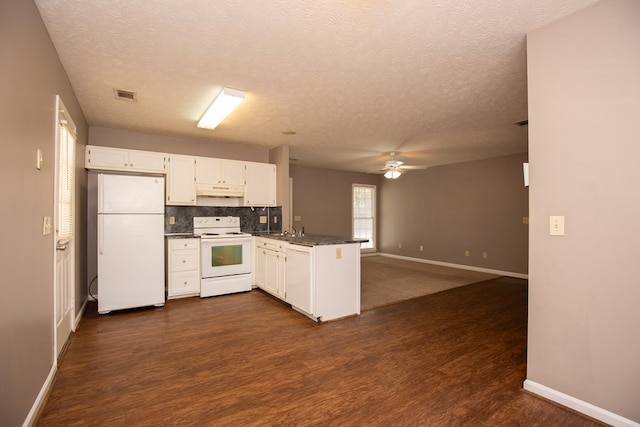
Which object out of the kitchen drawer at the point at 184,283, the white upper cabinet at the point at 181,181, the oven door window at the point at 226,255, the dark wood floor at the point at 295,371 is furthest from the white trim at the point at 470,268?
the white upper cabinet at the point at 181,181

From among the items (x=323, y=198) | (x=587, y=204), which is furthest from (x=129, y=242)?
(x=323, y=198)

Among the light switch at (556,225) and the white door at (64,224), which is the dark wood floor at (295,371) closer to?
the white door at (64,224)

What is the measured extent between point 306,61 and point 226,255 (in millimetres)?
3164

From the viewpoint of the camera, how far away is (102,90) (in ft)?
10.2

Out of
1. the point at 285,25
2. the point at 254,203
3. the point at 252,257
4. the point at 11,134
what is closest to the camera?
the point at 11,134

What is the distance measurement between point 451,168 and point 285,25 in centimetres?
625

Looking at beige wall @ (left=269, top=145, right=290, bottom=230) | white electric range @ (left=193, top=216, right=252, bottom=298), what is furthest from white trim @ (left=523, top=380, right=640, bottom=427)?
beige wall @ (left=269, top=145, right=290, bottom=230)

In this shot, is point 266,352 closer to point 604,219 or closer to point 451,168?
point 604,219

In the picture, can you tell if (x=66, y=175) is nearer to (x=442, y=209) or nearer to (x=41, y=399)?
(x=41, y=399)

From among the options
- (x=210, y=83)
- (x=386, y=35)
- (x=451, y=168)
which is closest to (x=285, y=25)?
(x=386, y=35)

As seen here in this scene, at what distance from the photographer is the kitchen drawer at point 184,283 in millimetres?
4367

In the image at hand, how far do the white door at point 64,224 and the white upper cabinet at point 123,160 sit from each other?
975mm

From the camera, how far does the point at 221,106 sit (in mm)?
3381

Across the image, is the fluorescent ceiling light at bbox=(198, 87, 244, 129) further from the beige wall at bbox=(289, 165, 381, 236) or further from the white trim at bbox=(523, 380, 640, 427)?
the beige wall at bbox=(289, 165, 381, 236)
